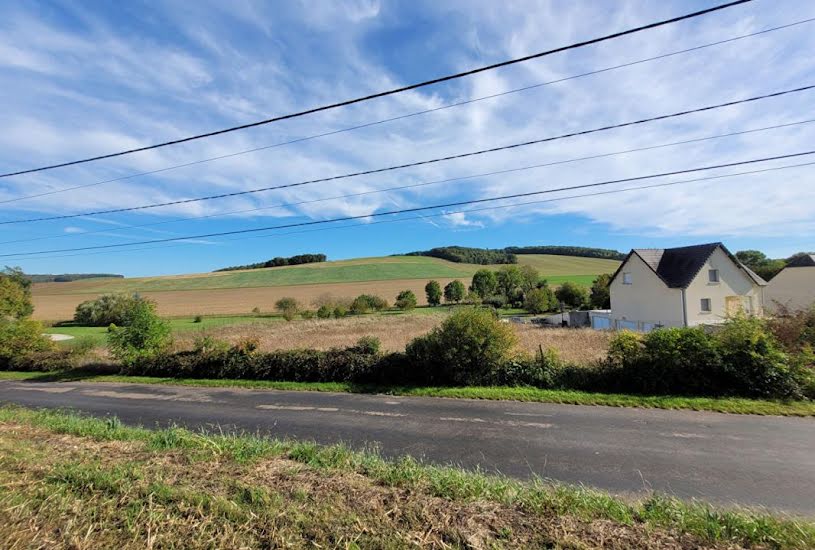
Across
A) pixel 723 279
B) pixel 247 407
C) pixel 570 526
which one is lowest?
pixel 247 407

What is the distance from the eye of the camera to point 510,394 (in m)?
11.3

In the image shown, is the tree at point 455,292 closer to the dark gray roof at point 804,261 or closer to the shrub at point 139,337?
the dark gray roof at point 804,261

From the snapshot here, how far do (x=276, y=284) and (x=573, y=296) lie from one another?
57.3 m

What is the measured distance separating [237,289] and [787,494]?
80.4m

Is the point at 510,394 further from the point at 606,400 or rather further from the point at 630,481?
the point at 630,481

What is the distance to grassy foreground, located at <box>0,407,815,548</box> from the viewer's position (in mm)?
2521

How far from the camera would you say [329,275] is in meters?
83.2

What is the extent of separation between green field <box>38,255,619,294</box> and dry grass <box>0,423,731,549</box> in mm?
75438

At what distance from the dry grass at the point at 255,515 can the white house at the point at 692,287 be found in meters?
25.6

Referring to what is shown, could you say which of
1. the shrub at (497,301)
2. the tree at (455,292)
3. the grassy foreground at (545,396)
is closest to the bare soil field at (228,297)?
the tree at (455,292)

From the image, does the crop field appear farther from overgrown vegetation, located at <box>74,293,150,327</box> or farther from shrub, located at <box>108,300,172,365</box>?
shrub, located at <box>108,300,172,365</box>

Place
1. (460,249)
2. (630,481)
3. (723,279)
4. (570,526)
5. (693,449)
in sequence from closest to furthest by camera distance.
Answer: (570,526), (630,481), (693,449), (723,279), (460,249)

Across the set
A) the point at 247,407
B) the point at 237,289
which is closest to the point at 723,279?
the point at 247,407

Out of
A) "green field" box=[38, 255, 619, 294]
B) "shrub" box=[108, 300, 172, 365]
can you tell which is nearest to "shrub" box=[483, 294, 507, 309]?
"green field" box=[38, 255, 619, 294]
